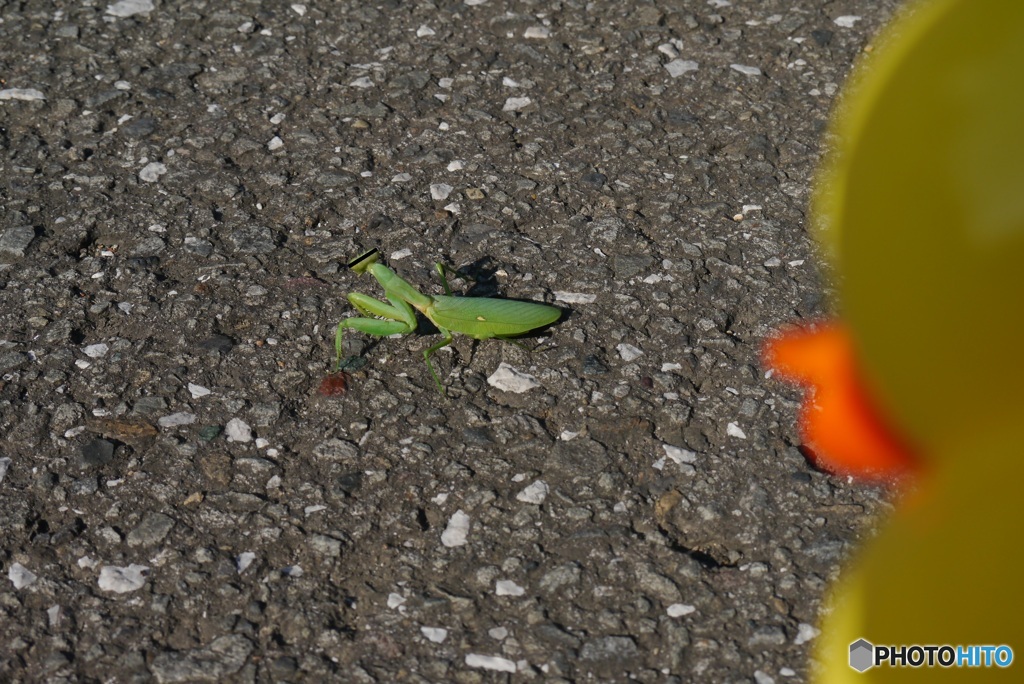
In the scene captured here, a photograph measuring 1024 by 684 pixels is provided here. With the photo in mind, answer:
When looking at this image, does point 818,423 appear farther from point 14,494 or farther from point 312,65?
point 312,65

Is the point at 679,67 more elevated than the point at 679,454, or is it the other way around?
the point at 679,67

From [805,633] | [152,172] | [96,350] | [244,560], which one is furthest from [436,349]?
[152,172]

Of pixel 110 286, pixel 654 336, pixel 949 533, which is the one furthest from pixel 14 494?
pixel 949 533

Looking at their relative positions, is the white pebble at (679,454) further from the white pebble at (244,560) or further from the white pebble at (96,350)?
the white pebble at (96,350)

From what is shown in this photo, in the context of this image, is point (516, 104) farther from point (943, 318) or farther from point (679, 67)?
point (943, 318)

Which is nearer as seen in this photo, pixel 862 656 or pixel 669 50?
pixel 862 656

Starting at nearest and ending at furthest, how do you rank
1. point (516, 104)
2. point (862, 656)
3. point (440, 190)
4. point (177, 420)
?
point (862, 656)
point (177, 420)
point (440, 190)
point (516, 104)
